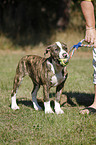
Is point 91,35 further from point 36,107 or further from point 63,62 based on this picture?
point 36,107

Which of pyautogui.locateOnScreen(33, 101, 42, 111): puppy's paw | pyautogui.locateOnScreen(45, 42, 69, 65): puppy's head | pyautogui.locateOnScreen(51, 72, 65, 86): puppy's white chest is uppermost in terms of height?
pyautogui.locateOnScreen(45, 42, 69, 65): puppy's head

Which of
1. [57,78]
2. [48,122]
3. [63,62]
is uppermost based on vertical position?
[63,62]

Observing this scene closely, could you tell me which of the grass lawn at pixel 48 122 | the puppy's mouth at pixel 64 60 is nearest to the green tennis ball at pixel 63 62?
the puppy's mouth at pixel 64 60

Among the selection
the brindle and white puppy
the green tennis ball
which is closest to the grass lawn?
the brindle and white puppy

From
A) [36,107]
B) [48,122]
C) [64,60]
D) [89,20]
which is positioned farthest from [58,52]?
[36,107]

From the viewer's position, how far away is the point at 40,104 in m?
5.60

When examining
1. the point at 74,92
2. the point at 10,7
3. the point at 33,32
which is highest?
the point at 10,7

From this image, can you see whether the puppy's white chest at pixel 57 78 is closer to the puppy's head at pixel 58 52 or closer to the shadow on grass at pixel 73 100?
the puppy's head at pixel 58 52

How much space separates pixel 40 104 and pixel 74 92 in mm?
1174

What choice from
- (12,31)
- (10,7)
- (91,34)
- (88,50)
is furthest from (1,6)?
(91,34)

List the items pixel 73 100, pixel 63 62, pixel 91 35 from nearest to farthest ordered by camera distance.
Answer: pixel 91 35, pixel 63 62, pixel 73 100

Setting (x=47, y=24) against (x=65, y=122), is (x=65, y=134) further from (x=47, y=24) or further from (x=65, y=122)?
(x=47, y=24)

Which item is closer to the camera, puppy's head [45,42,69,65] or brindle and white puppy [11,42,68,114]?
puppy's head [45,42,69,65]

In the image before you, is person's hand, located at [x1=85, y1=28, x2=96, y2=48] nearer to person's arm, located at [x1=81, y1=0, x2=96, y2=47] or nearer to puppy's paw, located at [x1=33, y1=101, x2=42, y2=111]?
person's arm, located at [x1=81, y1=0, x2=96, y2=47]
